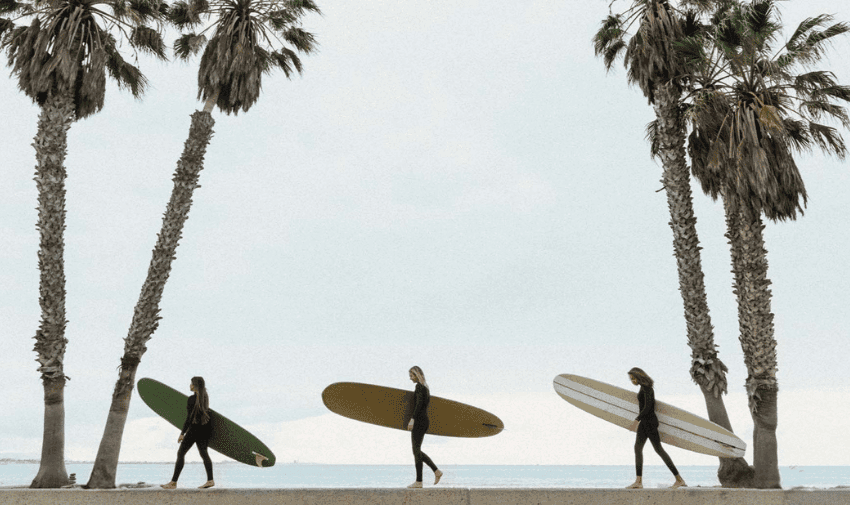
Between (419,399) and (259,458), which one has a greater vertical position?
(419,399)

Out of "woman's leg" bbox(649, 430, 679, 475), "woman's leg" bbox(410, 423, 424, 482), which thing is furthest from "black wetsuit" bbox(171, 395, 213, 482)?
"woman's leg" bbox(649, 430, 679, 475)

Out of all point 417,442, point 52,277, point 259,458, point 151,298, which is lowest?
point 259,458

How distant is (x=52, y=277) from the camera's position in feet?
47.5

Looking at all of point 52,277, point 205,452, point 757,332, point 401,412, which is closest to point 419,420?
point 401,412

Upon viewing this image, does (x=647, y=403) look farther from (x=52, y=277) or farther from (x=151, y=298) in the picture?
(x=52, y=277)

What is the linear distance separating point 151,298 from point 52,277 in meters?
2.15

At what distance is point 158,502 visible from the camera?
8930mm

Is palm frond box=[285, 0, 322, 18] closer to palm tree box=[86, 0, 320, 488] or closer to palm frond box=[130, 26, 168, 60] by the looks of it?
palm tree box=[86, 0, 320, 488]

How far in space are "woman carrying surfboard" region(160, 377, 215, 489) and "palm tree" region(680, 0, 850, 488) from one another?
35.8 ft

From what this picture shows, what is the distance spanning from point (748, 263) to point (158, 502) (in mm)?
12311

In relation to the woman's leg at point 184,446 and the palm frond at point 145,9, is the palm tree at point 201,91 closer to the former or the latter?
the palm frond at point 145,9

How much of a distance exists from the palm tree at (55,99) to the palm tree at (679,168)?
38.6 feet

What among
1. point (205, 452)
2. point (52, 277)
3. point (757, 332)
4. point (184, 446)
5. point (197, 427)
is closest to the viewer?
point (205, 452)

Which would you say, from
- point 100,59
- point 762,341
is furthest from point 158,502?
point 762,341
